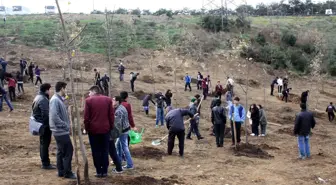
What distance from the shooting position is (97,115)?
7.93 m

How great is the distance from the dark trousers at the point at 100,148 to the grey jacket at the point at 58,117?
0.55m

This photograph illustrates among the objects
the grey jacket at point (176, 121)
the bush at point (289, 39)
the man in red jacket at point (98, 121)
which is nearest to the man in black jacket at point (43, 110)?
the man in red jacket at point (98, 121)

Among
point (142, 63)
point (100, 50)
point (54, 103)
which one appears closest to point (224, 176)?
point (54, 103)

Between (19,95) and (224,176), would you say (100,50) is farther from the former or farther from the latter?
(224,176)

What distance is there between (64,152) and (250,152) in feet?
20.8

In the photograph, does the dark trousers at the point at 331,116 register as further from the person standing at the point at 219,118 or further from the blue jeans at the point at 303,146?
the blue jeans at the point at 303,146

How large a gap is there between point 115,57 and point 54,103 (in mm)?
32259

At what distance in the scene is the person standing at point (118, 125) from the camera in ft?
28.2

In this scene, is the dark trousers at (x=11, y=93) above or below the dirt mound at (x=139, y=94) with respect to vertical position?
above

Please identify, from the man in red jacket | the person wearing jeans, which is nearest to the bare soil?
the person wearing jeans

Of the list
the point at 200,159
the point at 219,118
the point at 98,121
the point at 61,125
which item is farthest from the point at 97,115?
the point at 219,118

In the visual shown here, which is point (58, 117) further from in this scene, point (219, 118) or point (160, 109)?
point (160, 109)

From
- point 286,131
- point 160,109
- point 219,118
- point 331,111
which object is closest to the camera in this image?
point 219,118

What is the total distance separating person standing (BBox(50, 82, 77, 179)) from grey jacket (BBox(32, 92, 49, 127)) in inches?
20.3
